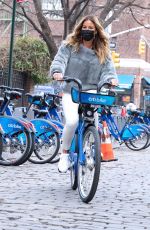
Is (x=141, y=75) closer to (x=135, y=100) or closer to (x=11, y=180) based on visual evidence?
(x=135, y=100)

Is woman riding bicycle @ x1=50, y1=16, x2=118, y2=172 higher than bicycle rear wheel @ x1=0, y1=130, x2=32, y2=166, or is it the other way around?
woman riding bicycle @ x1=50, y1=16, x2=118, y2=172

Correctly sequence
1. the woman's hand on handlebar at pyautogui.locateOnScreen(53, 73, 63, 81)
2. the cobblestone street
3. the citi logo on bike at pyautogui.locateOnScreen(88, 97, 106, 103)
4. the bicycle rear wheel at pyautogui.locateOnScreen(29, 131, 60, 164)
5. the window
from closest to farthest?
the cobblestone street, the citi logo on bike at pyautogui.locateOnScreen(88, 97, 106, 103), the woman's hand on handlebar at pyautogui.locateOnScreen(53, 73, 63, 81), the bicycle rear wheel at pyautogui.locateOnScreen(29, 131, 60, 164), the window

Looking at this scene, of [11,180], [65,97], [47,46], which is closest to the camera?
[65,97]

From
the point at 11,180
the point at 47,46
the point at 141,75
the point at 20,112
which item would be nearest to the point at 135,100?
the point at 141,75

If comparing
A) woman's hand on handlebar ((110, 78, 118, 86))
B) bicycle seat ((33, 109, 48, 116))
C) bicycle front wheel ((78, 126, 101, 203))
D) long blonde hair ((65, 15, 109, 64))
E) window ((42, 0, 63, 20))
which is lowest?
bicycle front wheel ((78, 126, 101, 203))

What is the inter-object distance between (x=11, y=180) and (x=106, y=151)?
2.66 m

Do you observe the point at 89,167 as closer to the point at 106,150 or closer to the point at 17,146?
the point at 17,146

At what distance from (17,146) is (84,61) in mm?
2914

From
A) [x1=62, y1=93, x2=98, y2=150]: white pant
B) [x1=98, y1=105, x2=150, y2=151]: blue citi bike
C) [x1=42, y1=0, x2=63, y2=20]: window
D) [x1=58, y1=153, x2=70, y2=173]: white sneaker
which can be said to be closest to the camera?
[x1=62, y1=93, x2=98, y2=150]: white pant

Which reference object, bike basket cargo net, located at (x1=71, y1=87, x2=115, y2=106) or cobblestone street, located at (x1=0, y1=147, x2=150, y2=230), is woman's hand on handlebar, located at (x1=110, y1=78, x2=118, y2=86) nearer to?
bike basket cargo net, located at (x1=71, y1=87, x2=115, y2=106)

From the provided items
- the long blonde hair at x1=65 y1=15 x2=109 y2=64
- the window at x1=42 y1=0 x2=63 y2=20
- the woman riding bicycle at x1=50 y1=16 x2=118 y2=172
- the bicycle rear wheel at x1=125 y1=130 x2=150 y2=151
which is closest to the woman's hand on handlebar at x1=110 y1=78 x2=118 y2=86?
the woman riding bicycle at x1=50 y1=16 x2=118 y2=172

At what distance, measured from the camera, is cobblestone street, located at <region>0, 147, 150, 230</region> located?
4973 mm

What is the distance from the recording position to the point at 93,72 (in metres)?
6.55

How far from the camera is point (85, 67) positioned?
6.53m
